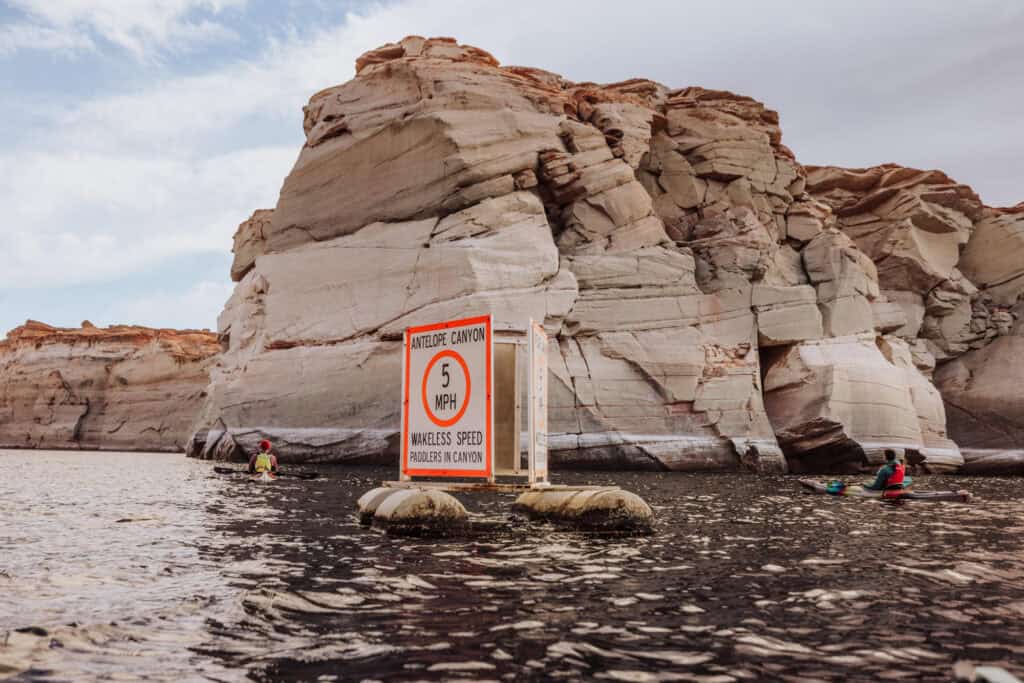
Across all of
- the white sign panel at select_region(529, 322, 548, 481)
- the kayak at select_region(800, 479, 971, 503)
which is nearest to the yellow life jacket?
the white sign panel at select_region(529, 322, 548, 481)

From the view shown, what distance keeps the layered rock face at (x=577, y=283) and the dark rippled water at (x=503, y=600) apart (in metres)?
17.1

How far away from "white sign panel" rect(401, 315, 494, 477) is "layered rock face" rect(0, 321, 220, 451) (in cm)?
4975

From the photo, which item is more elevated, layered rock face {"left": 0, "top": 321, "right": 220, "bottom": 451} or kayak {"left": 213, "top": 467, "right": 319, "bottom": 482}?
layered rock face {"left": 0, "top": 321, "right": 220, "bottom": 451}

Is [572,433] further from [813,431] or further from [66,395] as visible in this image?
[66,395]

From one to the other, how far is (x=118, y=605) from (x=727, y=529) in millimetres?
8115

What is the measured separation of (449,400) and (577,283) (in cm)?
1784

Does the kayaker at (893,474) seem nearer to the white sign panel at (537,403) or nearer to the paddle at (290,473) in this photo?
the white sign panel at (537,403)

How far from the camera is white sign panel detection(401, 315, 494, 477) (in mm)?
13367

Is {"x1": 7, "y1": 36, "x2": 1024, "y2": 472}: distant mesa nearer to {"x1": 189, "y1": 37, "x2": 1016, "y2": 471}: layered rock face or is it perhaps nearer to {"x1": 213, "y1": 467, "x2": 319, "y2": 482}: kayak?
{"x1": 189, "y1": 37, "x2": 1016, "y2": 471}: layered rock face

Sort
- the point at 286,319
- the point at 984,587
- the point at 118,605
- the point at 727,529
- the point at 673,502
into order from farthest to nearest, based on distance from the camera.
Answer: the point at 286,319, the point at 673,502, the point at 727,529, the point at 984,587, the point at 118,605

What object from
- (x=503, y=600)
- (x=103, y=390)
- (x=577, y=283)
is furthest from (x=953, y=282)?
(x=103, y=390)

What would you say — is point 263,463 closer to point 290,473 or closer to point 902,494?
point 290,473

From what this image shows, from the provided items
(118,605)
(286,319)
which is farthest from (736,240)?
(118,605)

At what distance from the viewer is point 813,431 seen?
98.0 feet
